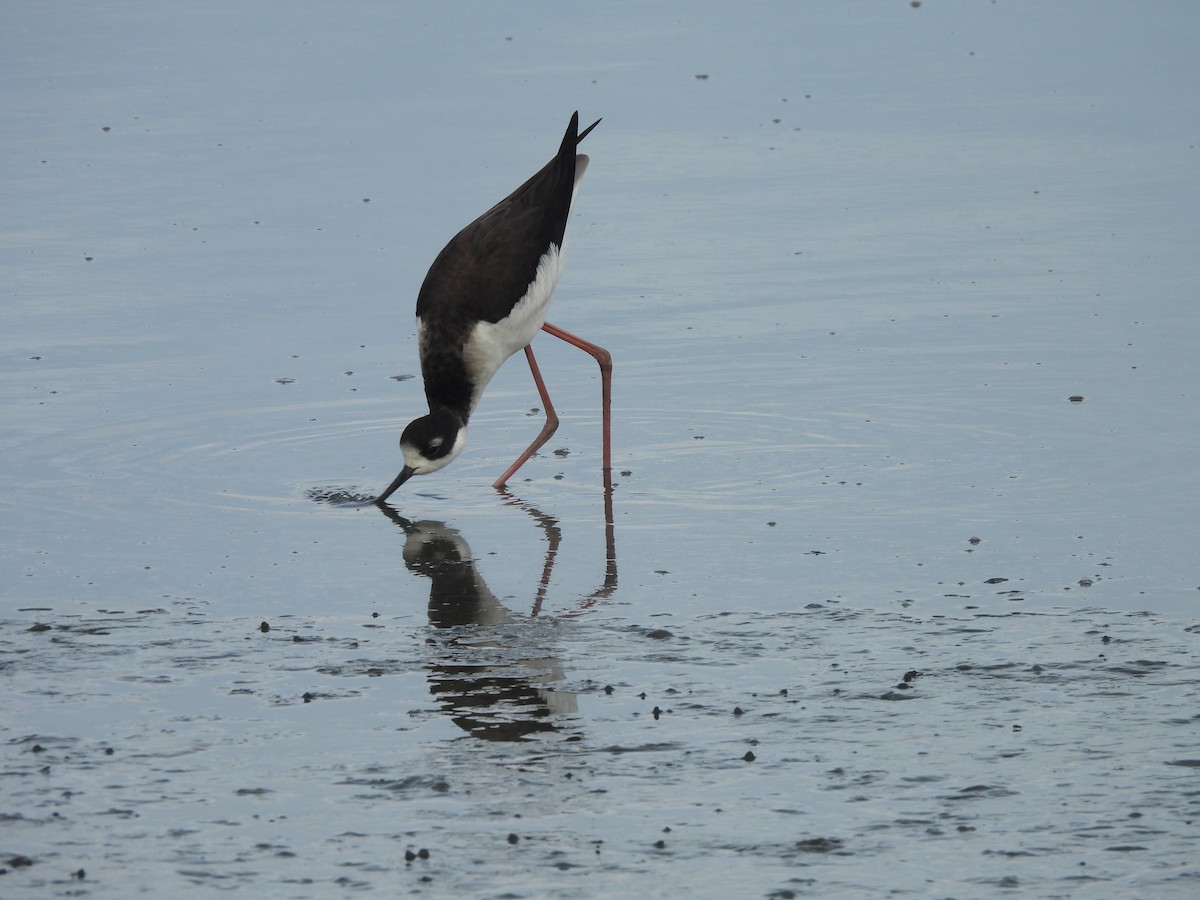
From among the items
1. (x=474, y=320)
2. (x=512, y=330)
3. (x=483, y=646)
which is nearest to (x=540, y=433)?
(x=512, y=330)

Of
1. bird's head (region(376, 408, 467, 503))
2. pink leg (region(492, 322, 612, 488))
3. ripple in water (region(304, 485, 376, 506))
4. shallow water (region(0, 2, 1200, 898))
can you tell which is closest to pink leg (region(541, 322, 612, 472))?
pink leg (region(492, 322, 612, 488))

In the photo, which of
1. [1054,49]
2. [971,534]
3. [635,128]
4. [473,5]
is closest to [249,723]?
[971,534]

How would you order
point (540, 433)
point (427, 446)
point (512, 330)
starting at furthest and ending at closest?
point (540, 433) → point (512, 330) → point (427, 446)

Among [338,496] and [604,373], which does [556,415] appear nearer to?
[604,373]

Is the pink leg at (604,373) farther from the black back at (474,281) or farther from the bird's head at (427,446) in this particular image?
the bird's head at (427,446)

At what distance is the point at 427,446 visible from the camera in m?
8.83

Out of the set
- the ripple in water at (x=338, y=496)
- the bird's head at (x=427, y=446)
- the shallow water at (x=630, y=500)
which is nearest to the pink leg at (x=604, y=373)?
the shallow water at (x=630, y=500)

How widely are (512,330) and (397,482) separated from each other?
1.00 meters

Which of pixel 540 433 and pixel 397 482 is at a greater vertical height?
pixel 540 433

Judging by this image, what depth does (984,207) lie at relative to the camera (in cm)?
1371

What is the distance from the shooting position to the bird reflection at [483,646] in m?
6.06

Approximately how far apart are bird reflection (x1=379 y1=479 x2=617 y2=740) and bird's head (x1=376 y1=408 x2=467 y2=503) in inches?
15.3

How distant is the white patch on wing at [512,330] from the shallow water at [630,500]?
48 centimetres

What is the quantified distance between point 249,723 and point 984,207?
8799mm
